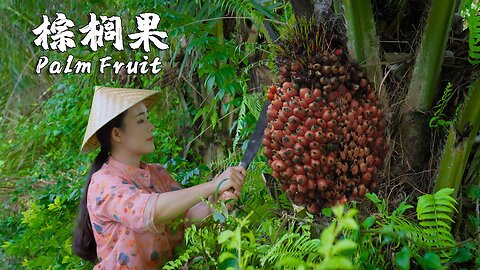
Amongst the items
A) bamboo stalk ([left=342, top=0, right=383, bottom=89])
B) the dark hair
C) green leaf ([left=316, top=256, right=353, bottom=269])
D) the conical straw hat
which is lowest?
the dark hair

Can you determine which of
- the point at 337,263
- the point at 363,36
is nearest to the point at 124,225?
the point at 363,36

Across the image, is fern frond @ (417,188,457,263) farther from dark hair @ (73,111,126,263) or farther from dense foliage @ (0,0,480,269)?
dark hair @ (73,111,126,263)

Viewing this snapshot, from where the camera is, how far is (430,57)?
138 centimetres

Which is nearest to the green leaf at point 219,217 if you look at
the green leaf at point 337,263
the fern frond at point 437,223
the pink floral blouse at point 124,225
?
the pink floral blouse at point 124,225

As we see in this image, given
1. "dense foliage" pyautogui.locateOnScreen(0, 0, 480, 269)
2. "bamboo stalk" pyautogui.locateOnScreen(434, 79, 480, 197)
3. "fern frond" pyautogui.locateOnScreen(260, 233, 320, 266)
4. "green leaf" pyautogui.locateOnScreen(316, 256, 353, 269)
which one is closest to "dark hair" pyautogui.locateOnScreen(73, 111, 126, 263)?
"dense foliage" pyautogui.locateOnScreen(0, 0, 480, 269)

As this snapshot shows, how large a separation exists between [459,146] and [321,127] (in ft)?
0.99

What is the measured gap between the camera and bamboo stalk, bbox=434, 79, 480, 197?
137 cm

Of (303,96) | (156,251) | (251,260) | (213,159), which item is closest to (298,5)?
(303,96)

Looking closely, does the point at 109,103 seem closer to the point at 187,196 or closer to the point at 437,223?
the point at 187,196

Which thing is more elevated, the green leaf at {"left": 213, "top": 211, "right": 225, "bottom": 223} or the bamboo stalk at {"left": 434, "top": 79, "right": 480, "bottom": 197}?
the bamboo stalk at {"left": 434, "top": 79, "right": 480, "bottom": 197}

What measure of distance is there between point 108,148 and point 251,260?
0.65m

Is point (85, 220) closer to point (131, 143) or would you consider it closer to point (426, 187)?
point (131, 143)

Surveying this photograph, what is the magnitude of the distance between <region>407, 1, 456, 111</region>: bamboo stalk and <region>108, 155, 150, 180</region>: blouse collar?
28.0 inches

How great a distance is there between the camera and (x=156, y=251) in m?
1.68
